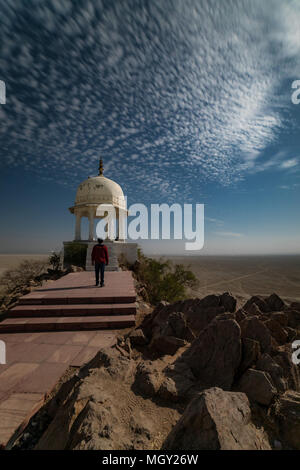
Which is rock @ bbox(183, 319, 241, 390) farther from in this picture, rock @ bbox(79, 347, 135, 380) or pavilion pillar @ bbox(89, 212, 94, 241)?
pavilion pillar @ bbox(89, 212, 94, 241)

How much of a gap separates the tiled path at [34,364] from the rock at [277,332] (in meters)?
2.67

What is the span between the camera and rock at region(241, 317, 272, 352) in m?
2.33

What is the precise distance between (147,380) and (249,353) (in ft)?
3.63

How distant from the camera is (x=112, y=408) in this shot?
5.18 feet

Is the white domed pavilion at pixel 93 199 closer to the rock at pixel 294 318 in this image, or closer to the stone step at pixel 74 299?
the stone step at pixel 74 299

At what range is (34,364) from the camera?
2.99 m

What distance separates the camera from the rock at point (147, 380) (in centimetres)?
188

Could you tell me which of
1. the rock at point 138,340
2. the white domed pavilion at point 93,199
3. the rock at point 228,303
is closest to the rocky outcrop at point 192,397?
the rock at point 138,340

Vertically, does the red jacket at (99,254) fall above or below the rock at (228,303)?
above

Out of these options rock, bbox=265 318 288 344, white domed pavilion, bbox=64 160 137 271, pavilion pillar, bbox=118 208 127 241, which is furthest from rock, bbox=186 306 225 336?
pavilion pillar, bbox=118 208 127 241

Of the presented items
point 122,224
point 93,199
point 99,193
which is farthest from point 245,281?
point 93,199

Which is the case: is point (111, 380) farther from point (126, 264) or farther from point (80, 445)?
point (126, 264)
